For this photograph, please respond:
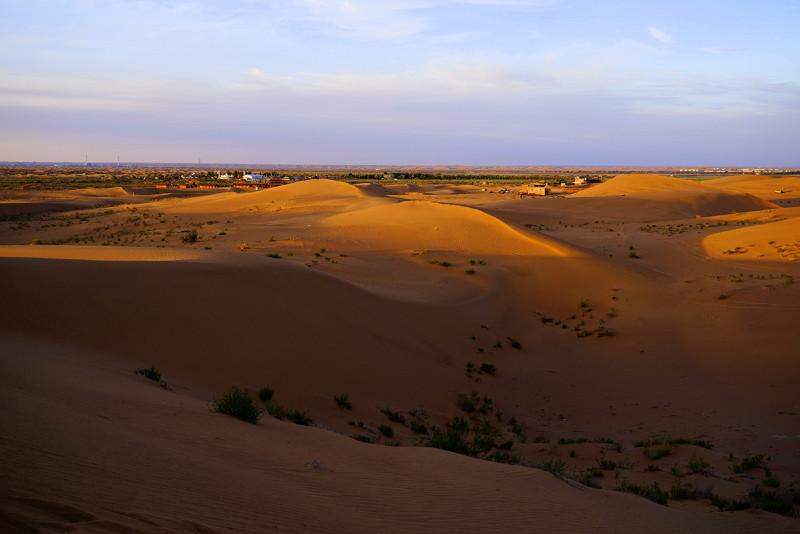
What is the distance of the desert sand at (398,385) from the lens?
5.37 meters

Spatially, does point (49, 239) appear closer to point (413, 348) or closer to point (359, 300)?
point (359, 300)

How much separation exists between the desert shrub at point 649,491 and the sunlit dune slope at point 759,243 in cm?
2275

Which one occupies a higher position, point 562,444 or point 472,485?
point 472,485

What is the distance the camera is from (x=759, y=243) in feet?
102

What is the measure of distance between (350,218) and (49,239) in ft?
54.1

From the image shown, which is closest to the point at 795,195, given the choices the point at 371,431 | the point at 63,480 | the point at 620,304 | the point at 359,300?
the point at 620,304

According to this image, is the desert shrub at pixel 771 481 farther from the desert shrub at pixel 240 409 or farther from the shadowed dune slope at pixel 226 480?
the desert shrub at pixel 240 409

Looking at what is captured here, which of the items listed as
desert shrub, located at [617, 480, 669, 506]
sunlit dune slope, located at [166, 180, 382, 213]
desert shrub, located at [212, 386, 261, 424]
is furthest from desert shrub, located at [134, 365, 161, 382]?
sunlit dune slope, located at [166, 180, 382, 213]

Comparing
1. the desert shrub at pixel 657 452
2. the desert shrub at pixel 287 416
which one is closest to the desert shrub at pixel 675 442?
the desert shrub at pixel 657 452

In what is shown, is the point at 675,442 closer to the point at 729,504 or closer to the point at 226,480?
the point at 729,504

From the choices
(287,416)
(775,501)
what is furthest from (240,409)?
(775,501)

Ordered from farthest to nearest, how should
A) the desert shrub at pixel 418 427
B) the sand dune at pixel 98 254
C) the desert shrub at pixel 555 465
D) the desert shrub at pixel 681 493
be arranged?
1. the sand dune at pixel 98 254
2. the desert shrub at pixel 418 427
3. the desert shrub at pixel 555 465
4. the desert shrub at pixel 681 493

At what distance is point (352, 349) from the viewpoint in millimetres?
13922

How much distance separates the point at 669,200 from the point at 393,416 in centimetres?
5747
